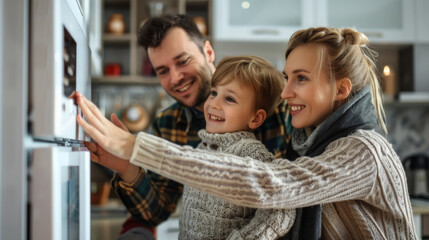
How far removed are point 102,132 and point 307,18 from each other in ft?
7.09

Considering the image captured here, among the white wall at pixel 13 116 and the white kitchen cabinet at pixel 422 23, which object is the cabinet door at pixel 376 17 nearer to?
the white kitchen cabinet at pixel 422 23

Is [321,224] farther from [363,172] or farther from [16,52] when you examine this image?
[16,52]

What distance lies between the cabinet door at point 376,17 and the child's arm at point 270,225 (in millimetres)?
2003

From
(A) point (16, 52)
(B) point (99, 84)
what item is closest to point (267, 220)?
(A) point (16, 52)

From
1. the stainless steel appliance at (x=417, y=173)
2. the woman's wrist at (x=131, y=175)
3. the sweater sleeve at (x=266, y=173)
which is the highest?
the sweater sleeve at (x=266, y=173)

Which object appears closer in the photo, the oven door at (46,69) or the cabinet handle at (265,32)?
the oven door at (46,69)

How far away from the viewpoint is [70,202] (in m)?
0.72

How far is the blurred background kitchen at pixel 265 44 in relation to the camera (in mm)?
2605

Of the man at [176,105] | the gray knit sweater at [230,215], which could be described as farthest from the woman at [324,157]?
the man at [176,105]

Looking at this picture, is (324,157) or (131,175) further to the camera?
(131,175)

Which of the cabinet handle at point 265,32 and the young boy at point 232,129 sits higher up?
the cabinet handle at point 265,32

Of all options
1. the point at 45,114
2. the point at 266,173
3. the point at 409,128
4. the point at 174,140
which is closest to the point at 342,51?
the point at 266,173

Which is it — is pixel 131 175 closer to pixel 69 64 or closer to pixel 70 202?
pixel 70 202

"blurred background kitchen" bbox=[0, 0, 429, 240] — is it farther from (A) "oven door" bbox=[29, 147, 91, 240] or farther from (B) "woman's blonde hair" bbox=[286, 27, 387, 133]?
(A) "oven door" bbox=[29, 147, 91, 240]
